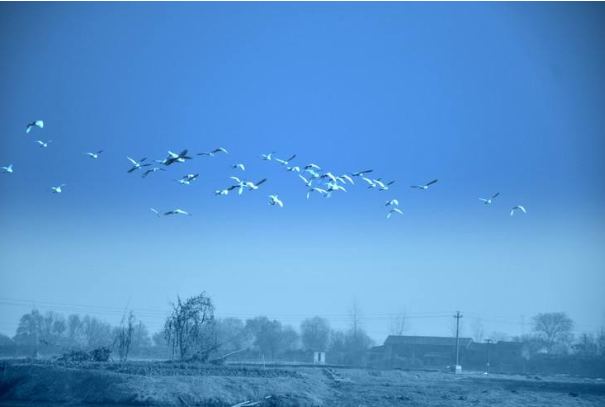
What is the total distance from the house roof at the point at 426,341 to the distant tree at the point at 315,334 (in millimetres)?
12821

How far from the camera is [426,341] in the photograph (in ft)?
317

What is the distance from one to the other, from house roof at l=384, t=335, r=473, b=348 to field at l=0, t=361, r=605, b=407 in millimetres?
49777

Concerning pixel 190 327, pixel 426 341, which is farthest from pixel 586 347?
pixel 190 327

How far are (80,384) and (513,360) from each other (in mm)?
71368

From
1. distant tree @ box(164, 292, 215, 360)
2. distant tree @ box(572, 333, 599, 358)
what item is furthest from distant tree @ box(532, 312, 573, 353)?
distant tree @ box(164, 292, 215, 360)

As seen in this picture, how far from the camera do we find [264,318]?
339ft

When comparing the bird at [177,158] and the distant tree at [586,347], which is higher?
the bird at [177,158]

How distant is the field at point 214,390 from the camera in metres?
30.1

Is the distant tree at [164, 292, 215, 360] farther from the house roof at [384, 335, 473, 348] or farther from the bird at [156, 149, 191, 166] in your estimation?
the house roof at [384, 335, 473, 348]

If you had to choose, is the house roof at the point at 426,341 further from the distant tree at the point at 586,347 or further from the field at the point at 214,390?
the field at the point at 214,390

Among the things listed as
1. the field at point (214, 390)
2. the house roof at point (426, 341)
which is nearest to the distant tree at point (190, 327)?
the field at point (214, 390)

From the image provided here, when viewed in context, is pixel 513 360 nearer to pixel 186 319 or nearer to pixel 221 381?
pixel 186 319

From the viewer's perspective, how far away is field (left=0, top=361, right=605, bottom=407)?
98.9ft

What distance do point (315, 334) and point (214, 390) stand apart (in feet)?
281
